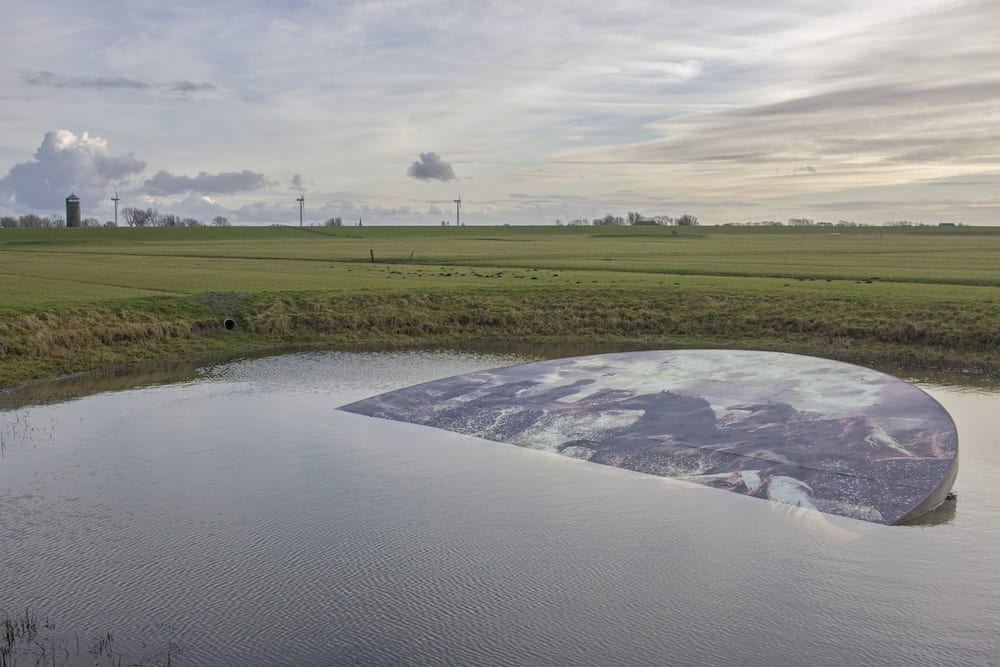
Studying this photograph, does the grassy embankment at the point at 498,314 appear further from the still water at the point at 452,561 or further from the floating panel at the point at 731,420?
the still water at the point at 452,561

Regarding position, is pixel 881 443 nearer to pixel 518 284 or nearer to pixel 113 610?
pixel 113 610

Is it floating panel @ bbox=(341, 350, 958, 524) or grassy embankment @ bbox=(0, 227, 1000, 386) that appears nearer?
floating panel @ bbox=(341, 350, 958, 524)

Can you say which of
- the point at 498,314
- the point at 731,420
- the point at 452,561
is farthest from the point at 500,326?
the point at 452,561

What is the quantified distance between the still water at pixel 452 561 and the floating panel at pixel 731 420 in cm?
88

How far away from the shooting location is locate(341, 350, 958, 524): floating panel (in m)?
20.1

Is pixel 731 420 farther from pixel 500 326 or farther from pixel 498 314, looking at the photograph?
pixel 498 314

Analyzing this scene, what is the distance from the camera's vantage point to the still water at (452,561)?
13250 mm

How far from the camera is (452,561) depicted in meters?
16.3

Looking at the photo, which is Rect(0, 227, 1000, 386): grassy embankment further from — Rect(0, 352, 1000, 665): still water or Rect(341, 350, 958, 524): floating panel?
Rect(0, 352, 1000, 665): still water

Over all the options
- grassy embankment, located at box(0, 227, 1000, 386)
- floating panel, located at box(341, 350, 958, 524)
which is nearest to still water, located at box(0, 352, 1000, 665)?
floating panel, located at box(341, 350, 958, 524)

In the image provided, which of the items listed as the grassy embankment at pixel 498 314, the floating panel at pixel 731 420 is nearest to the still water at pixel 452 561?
the floating panel at pixel 731 420

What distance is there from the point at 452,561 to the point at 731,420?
10.8 metres

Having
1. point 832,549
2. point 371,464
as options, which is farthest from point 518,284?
point 832,549

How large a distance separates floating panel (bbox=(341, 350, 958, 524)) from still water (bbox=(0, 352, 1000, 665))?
2.89ft
